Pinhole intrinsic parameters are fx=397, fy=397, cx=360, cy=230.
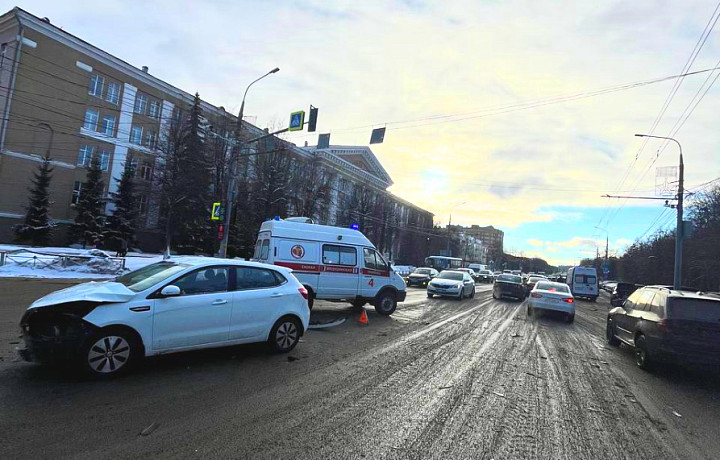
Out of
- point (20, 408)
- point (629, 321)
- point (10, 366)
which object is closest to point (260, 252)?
point (10, 366)

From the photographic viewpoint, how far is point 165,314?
5469 mm

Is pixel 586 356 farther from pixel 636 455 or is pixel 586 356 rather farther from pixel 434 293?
pixel 434 293

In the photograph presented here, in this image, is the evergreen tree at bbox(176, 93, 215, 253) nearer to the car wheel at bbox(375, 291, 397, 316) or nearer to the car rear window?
the car wheel at bbox(375, 291, 397, 316)

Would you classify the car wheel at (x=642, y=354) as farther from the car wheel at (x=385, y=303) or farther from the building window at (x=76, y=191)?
the building window at (x=76, y=191)

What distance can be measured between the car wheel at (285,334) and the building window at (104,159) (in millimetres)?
36864

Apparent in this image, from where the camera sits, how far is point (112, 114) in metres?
36.3

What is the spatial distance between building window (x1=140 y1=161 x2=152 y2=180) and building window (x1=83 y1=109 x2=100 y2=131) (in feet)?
16.3

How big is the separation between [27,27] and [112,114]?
824 centimetres

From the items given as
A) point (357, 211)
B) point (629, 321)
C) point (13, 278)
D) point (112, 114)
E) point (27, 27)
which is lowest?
point (13, 278)

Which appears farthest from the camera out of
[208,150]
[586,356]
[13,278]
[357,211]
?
[357,211]

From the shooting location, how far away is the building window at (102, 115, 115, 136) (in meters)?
35.7

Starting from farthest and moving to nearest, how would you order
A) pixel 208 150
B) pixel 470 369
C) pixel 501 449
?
pixel 208 150 → pixel 470 369 → pixel 501 449

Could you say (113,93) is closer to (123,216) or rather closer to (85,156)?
(85,156)

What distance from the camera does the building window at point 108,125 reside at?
35.7 meters
